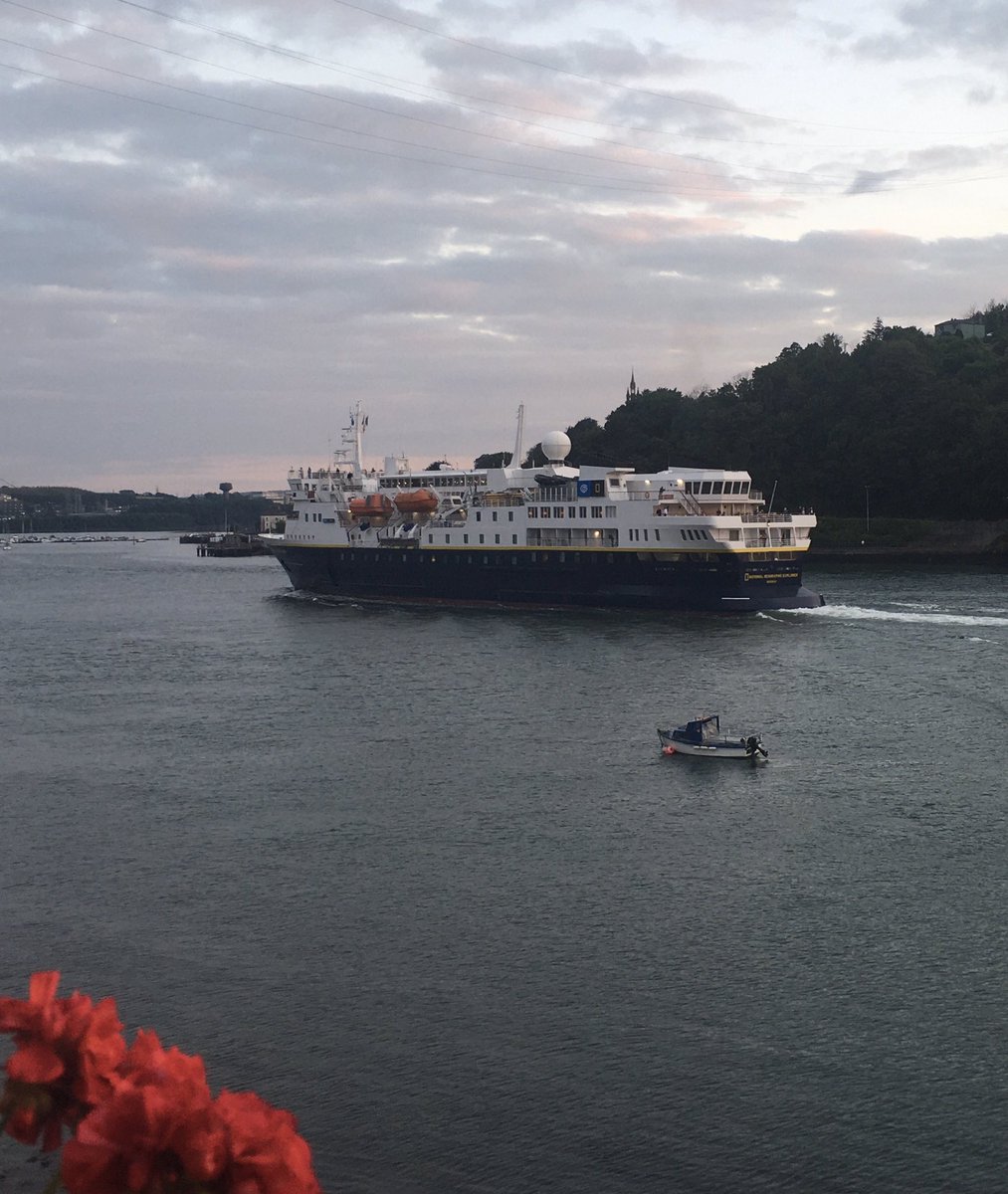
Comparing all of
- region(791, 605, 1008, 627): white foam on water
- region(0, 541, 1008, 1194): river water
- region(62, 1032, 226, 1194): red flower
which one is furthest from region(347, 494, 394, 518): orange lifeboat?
region(62, 1032, 226, 1194): red flower

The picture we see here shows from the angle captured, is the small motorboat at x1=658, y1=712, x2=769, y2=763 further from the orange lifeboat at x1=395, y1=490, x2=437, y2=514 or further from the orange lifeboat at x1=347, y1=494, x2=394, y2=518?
the orange lifeboat at x1=347, y1=494, x2=394, y2=518

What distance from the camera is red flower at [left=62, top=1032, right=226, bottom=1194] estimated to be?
17.3ft

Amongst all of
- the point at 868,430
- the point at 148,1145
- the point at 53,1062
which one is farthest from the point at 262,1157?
the point at 868,430

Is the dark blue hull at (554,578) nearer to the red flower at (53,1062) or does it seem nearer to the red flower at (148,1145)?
the red flower at (53,1062)

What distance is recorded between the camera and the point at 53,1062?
245 inches

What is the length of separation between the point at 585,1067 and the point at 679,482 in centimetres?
6586

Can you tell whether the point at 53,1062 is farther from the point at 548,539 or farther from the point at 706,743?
the point at 548,539

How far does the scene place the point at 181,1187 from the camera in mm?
5340

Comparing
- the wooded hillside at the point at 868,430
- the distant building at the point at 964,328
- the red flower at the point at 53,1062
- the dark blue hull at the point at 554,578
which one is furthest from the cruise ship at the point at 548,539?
the distant building at the point at 964,328

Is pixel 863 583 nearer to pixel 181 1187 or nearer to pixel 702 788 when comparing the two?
pixel 702 788

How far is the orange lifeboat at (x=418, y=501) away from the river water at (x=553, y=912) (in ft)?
126

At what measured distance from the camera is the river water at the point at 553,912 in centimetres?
1894

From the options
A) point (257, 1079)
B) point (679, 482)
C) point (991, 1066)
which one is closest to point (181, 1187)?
point (257, 1079)

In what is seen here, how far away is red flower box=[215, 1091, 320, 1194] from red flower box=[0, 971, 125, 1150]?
3.68 feet
